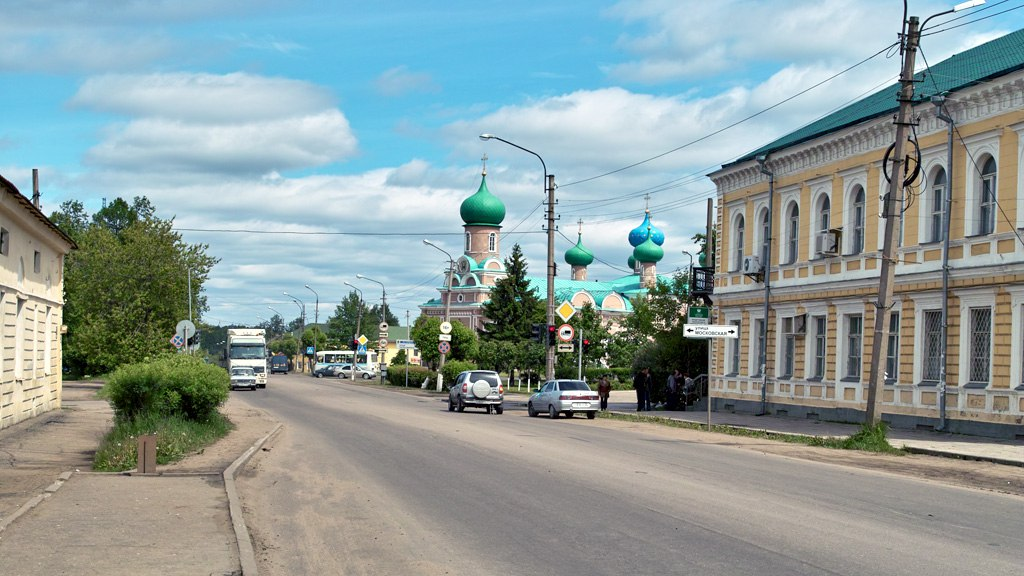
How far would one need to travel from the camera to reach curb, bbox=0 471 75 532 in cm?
1049

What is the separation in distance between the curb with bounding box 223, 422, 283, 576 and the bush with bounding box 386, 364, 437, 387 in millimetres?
47500

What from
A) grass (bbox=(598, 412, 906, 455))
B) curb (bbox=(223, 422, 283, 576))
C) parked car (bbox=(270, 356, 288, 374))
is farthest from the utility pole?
parked car (bbox=(270, 356, 288, 374))

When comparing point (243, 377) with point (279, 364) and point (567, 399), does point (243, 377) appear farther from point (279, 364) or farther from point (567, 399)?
point (279, 364)

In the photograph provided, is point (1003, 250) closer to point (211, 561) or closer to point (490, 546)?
point (490, 546)

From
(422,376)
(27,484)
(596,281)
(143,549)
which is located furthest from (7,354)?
(596,281)

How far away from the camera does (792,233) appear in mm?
36906

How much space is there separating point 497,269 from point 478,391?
2826 inches

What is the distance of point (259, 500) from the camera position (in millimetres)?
13469

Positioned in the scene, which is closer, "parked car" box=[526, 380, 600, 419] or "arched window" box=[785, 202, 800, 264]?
"parked car" box=[526, 380, 600, 419]

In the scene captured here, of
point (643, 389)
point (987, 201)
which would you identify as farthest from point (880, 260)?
point (643, 389)

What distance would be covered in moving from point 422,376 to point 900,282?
4120 centimetres

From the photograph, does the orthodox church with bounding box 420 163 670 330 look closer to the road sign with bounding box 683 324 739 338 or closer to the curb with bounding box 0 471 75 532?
the road sign with bounding box 683 324 739 338

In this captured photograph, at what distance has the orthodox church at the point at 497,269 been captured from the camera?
10675 cm

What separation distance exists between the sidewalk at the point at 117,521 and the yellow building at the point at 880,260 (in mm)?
18357
